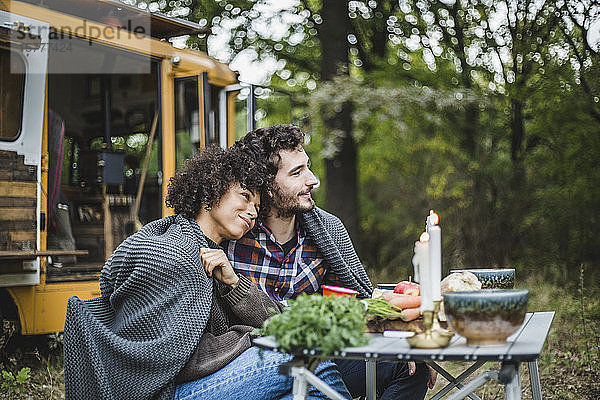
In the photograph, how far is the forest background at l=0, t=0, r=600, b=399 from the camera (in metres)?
7.03

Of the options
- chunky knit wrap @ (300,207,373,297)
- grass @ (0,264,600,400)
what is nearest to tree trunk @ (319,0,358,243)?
grass @ (0,264,600,400)

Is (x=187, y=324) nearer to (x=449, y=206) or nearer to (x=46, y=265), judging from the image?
(x=46, y=265)

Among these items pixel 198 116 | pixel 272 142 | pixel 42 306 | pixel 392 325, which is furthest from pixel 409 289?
pixel 198 116

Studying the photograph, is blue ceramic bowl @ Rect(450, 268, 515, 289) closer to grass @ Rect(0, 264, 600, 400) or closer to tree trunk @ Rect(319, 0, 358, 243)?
grass @ Rect(0, 264, 600, 400)

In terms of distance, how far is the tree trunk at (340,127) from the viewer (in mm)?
9969

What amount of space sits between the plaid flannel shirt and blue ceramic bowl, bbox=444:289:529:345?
1.29m

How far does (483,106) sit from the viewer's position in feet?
30.3

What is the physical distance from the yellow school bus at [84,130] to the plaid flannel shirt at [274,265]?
228 cm

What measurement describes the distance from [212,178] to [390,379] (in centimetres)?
101

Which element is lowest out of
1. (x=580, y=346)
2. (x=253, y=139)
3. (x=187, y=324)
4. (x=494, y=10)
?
(x=580, y=346)

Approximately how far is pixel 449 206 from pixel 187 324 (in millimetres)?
7676

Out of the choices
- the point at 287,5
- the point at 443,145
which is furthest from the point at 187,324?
the point at 287,5

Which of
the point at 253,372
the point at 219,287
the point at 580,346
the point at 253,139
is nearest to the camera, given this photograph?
the point at 253,372

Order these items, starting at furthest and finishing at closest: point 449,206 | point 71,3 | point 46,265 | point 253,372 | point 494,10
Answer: point 449,206, point 494,10, point 71,3, point 46,265, point 253,372
